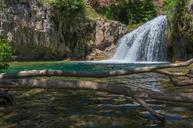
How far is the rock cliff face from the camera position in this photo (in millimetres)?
48594

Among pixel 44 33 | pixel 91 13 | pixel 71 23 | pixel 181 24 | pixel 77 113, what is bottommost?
pixel 77 113

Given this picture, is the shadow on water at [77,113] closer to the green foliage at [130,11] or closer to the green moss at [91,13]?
the green moss at [91,13]

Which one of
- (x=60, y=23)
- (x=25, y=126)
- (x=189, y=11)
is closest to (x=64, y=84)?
(x=25, y=126)

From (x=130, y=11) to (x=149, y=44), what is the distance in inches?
414

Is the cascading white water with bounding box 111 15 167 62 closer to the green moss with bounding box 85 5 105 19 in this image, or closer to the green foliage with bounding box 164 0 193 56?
the green foliage with bounding box 164 0 193 56

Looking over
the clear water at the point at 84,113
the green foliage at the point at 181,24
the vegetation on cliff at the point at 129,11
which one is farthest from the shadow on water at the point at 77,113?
the vegetation on cliff at the point at 129,11

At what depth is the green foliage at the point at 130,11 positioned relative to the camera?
58062 mm

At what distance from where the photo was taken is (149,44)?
162 ft

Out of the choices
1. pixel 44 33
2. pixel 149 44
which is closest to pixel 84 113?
pixel 149 44

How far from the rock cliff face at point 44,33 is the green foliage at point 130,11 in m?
4.29

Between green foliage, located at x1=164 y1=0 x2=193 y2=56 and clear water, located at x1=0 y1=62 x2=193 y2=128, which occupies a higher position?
green foliage, located at x1=164 y1=0 x2=193 y2=56

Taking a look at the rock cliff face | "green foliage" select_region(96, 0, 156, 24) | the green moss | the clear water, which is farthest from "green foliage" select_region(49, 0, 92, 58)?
the clear water

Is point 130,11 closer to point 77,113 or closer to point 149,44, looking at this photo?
point 149,44

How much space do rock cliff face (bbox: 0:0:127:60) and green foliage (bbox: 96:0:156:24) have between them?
4294 millimetres
